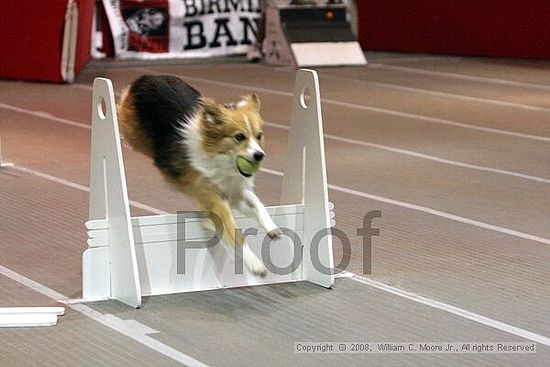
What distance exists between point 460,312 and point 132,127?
4.84 feet

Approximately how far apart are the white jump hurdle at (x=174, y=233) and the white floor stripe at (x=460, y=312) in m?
0.19

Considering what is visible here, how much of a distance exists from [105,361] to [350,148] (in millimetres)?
4682

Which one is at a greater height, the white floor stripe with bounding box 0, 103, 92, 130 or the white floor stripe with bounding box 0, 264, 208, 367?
the white floor stripe with bounding box 0, 264, 208, 367

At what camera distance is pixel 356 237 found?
565 centimetres

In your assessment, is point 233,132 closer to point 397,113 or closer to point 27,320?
point 27,320

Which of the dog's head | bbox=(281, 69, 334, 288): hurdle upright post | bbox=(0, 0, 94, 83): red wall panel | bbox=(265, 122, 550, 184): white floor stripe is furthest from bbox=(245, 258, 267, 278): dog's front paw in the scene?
bbox=(0, 0, 94, 83): red wall panel

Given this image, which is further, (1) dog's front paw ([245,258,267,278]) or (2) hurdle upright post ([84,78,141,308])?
(2) hurdle upright post ([84,78,141,308])

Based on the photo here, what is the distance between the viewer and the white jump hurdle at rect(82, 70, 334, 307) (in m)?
4.46

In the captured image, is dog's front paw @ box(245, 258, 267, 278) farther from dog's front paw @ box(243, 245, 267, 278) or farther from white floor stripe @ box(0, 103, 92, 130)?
white floor stripe @ box(0, 103, 92, 130)

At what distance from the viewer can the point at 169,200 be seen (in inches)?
254

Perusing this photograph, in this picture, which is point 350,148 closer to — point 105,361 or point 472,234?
point 472,234

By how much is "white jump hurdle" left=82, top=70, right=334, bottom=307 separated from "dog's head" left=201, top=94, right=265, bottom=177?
34cm

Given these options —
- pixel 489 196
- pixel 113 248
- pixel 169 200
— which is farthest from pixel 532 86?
pixel 113 248

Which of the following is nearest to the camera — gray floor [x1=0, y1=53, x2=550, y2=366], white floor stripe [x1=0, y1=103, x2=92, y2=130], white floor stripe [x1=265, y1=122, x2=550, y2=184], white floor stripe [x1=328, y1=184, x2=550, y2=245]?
gray floor [x1=0, y1=53, x2=550, y2=366]
